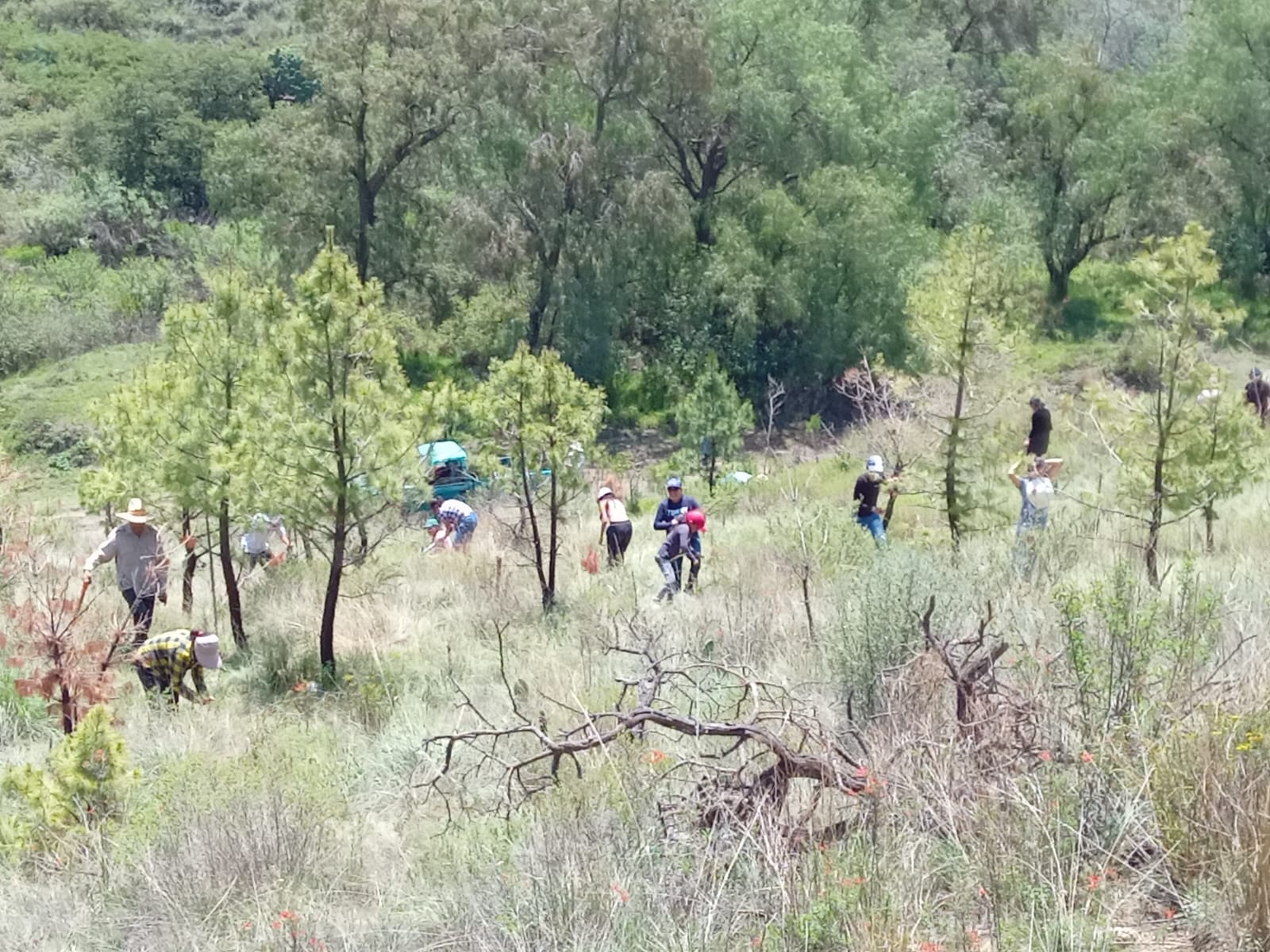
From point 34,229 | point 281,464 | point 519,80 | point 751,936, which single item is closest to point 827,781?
point 751,936

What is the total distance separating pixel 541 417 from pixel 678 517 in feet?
5.26

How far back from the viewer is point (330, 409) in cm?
951

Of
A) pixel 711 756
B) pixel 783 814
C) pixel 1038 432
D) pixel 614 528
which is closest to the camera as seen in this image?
pixel 783 814

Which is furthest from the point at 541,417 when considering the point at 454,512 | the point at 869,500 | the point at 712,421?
the point at 712,421

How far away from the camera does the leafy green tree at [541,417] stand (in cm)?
1165

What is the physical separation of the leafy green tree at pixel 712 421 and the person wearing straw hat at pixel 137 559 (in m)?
12.6

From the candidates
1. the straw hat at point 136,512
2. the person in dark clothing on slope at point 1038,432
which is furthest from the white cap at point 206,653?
the person in dark clothing on slope at point 1038,432

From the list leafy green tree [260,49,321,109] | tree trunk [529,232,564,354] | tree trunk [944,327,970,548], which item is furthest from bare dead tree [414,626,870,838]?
leafy green tree [260,49,321,109]

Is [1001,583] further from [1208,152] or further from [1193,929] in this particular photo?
[1208,152]

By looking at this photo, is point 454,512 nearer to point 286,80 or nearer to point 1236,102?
point 1236,102

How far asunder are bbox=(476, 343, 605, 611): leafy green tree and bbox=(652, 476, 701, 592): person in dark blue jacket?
99 cm

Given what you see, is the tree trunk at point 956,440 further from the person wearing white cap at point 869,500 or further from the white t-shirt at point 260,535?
the white t-shirt at point 260,535

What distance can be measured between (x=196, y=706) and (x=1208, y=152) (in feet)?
99.9

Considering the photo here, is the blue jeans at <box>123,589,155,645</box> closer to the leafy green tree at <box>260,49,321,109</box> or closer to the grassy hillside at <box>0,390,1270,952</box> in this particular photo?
the grassy hillside at <box>0,390,1270,952</box>
